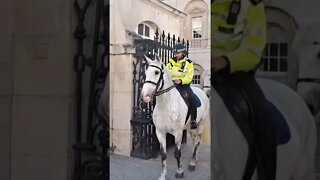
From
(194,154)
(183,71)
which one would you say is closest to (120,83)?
(183,71)

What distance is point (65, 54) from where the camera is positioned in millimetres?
3184

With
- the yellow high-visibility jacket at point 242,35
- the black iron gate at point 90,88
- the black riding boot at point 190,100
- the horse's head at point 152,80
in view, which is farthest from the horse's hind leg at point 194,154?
the yellow high-visibility jacket at point 242,35

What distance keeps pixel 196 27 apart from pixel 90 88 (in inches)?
621

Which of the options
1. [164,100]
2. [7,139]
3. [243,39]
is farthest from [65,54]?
[164,100]

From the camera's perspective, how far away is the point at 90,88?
3.23m

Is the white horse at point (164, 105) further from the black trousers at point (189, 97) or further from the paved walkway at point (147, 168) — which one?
the paved walkway at point (147, 168)

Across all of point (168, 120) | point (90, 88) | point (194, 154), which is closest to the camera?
point (90, 88)

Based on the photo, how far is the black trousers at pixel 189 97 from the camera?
22.4ft

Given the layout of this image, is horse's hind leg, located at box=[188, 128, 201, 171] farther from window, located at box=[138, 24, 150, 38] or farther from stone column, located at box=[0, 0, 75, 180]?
window, located at box=[138, 24, 150, 38]

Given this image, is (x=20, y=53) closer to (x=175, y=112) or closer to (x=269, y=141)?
(x=269, y=141)

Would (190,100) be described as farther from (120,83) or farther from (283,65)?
(283,65)

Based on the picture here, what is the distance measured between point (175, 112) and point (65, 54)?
357 centimetres

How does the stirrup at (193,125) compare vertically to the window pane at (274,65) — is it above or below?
below

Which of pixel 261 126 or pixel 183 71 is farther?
pixel 183 71
